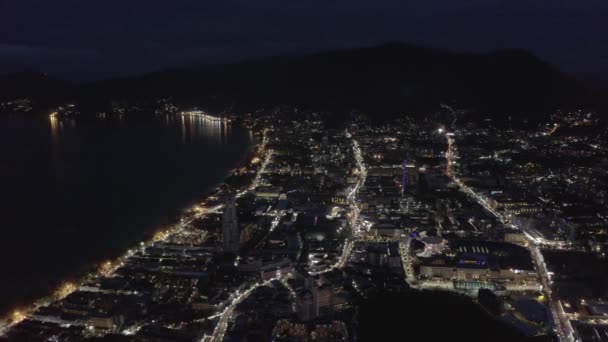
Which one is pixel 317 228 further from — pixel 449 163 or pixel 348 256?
pixel 449 163

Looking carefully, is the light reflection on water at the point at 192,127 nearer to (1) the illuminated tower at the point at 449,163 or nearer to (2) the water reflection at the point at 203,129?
(2) the water reflection at the point at 203,129

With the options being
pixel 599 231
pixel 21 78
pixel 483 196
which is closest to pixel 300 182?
pixel 483 196

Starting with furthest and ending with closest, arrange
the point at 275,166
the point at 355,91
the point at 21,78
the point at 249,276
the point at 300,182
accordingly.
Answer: the point at 21,78, the point at 355,91, the point at 275,166, the point at 300,182, the point at 249,276

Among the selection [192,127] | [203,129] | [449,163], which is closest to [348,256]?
[449,163]

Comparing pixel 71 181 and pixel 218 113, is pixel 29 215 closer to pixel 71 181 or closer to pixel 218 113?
pixel 71 181

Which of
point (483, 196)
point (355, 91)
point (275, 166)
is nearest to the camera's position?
point (483, 196)

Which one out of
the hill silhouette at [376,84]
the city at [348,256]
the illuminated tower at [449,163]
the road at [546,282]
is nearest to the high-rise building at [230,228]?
the city at [348,256]
